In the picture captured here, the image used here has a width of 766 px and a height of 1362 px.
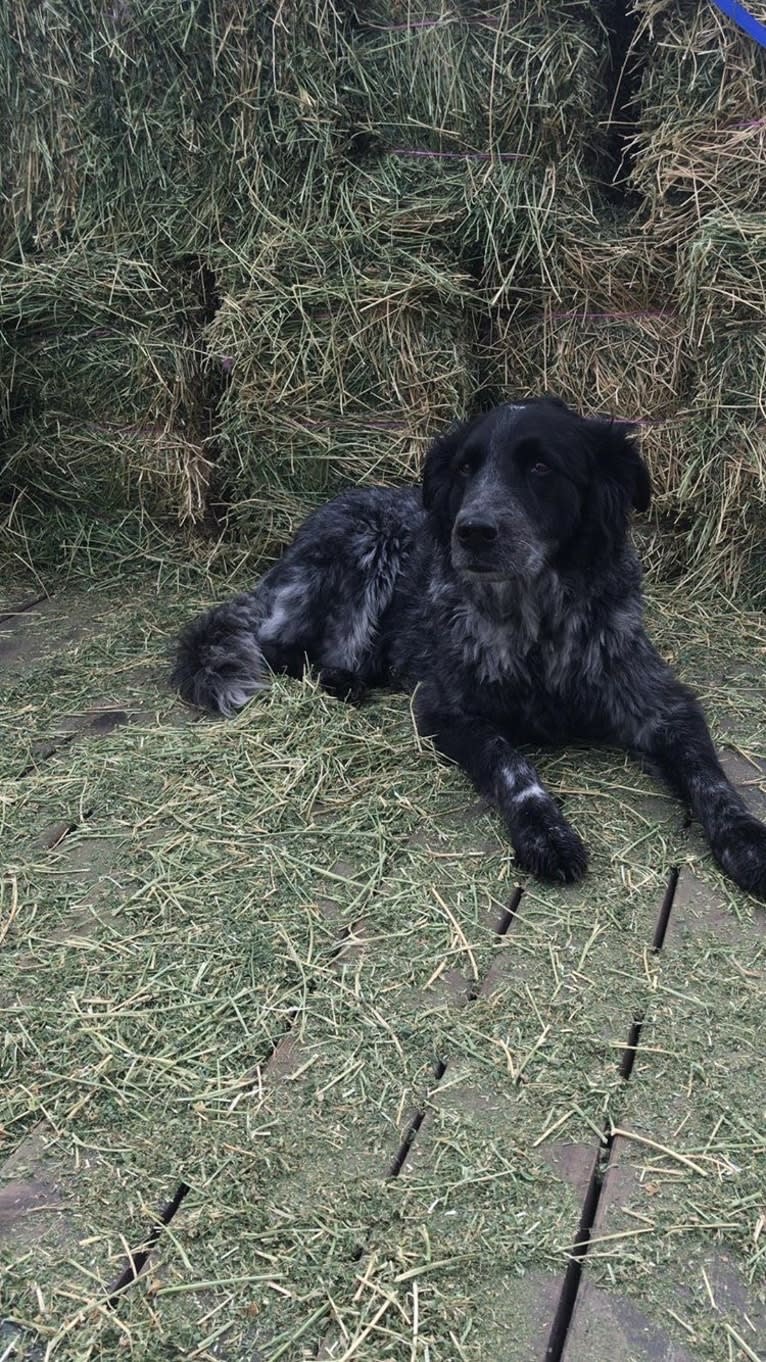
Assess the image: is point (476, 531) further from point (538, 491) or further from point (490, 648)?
point (490, 648)

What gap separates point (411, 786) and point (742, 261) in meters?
2.38

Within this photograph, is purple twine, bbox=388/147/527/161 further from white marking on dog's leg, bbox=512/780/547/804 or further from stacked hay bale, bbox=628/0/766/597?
white marking on dog's leg, bbox=512/780/547/804

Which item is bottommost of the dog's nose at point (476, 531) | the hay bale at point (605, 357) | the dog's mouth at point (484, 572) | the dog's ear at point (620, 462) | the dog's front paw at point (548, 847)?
the dog's front paw at point (548, 847)

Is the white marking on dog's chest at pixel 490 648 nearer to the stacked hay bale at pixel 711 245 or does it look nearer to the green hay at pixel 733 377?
the stacked hay bale at pixel 711 245

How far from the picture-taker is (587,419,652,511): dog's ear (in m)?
3.50

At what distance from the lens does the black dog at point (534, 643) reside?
10.5 ft

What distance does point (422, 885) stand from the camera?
9.64ft

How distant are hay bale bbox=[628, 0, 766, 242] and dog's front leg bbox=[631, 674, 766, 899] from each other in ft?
6.44

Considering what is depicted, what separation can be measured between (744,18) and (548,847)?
3.02m

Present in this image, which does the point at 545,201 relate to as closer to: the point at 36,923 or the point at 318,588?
the point at 318,588

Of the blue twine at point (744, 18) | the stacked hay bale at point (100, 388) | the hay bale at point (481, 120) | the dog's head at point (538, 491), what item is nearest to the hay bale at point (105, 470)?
the stacked hay bale at point (100, 388)

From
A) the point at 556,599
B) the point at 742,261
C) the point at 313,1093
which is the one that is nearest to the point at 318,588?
the point at 556,599

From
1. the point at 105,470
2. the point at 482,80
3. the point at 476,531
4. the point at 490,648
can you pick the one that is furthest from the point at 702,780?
the point at 105,470

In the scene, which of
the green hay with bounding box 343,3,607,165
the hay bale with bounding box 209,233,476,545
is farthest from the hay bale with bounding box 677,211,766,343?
the hay bale with bounding box 209,233,476,545
